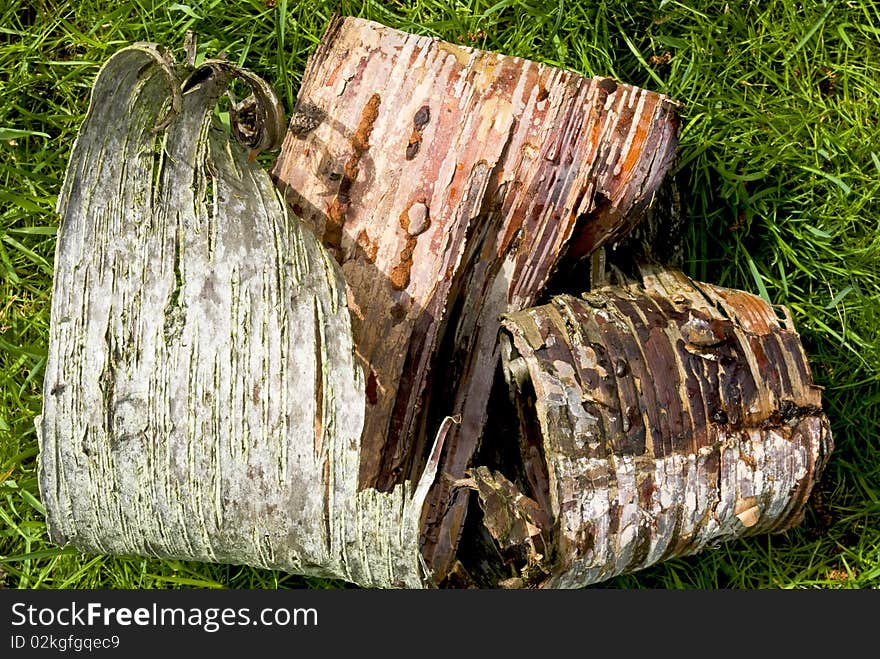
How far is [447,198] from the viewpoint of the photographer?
2061mm

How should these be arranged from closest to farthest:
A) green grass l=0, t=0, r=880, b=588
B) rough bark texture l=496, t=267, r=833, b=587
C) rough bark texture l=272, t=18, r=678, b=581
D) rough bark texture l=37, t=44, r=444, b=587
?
rough bark texture l=37, t=44, r=444, b=587, rough bark texture l=496, t=267, r=833, b=587, rough bark texture l=272, t=18, r=678, b=581, green grass l=0, t=0, r=880, b=588

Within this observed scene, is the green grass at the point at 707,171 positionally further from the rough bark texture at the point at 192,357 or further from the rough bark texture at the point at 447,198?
the rough bark texture at the point at 192,357

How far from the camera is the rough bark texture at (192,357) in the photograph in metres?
1.81

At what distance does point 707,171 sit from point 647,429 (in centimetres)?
111

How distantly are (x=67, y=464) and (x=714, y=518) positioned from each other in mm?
1501

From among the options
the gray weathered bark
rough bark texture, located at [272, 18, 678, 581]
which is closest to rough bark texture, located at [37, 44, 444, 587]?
the gray weathered bark

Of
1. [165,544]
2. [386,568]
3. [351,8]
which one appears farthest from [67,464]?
[351,8]

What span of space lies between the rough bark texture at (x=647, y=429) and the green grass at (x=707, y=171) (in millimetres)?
600

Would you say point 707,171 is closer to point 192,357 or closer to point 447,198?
point 447,198

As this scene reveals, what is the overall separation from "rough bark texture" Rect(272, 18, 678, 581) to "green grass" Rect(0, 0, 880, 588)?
0.66 m

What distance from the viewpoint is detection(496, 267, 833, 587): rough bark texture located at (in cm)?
193

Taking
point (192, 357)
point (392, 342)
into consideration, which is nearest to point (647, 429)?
point (392, 342)

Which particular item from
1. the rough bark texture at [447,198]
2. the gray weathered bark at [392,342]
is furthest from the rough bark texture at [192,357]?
the rough bark texture at [447,198]

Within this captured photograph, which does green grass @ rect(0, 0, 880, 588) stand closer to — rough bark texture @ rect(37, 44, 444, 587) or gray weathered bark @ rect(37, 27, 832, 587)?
gray weathered bark @ rect(37, 27, 832, 587)
